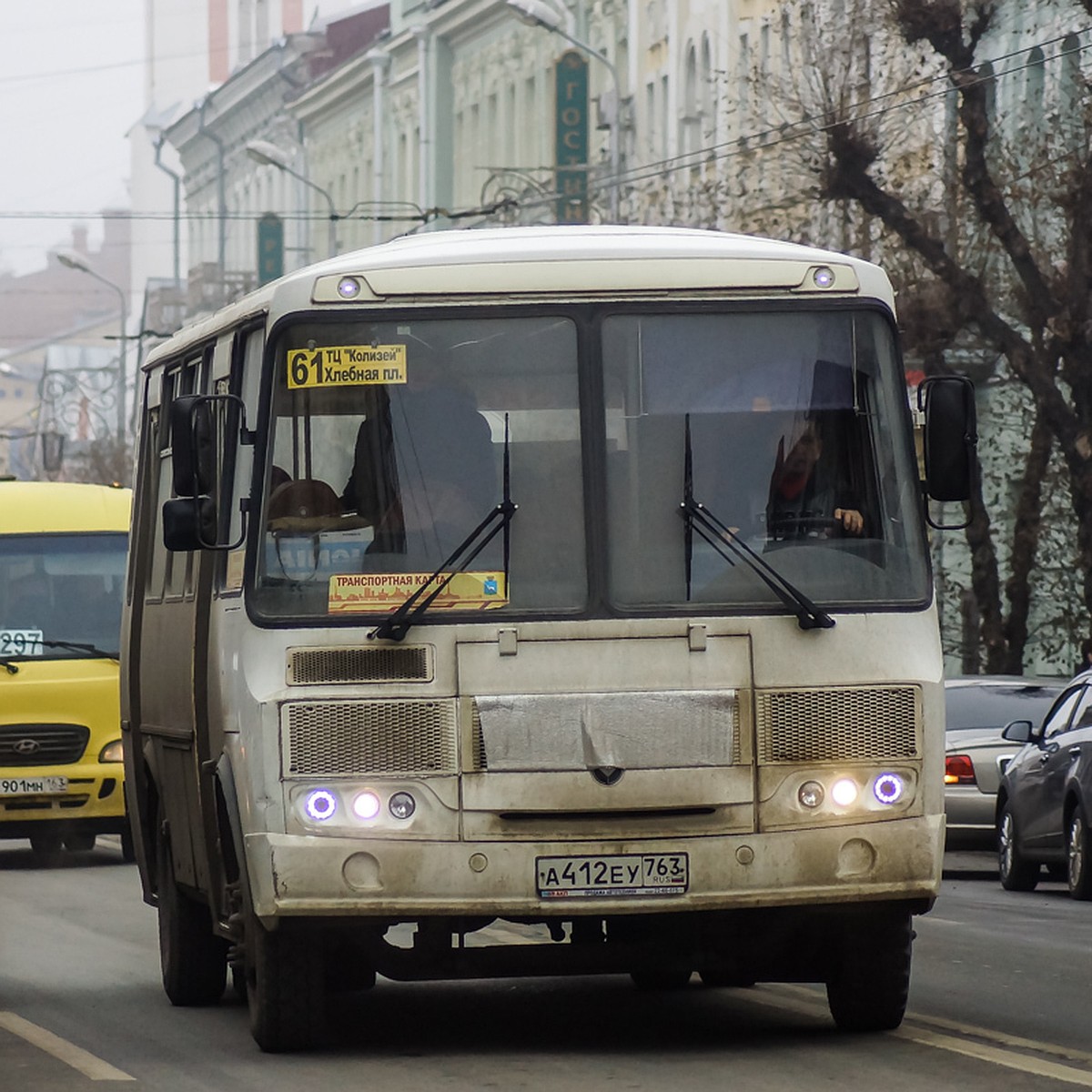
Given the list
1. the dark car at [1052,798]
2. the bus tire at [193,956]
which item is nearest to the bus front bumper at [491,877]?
the bus tire at [193,956]

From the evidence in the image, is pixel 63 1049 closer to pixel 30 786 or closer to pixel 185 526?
pixel 185 526

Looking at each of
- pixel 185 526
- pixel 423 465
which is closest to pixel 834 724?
pixel 423 465

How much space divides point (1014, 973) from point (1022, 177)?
56.5 feet

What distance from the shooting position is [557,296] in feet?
34.7

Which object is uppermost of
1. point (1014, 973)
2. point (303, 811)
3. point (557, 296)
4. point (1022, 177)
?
point (1022, 177)

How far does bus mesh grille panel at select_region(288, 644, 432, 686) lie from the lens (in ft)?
33.4

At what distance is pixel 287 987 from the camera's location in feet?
34.7

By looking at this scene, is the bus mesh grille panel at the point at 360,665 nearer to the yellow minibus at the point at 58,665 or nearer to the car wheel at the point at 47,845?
the yellow minibus at the point at 58,665

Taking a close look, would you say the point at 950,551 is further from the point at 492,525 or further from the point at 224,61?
the point at 224,61

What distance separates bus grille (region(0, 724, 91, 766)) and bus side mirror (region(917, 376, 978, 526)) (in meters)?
12.5

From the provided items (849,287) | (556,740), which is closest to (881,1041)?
(556,740)

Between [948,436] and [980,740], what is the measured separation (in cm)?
1467

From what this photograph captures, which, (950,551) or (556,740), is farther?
(950,551)

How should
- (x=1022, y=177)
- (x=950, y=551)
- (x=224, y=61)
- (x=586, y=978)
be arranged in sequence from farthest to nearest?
(x=224, y=61), (x=950, y=551), (x=1022, y=177), (x=586, y=978)
